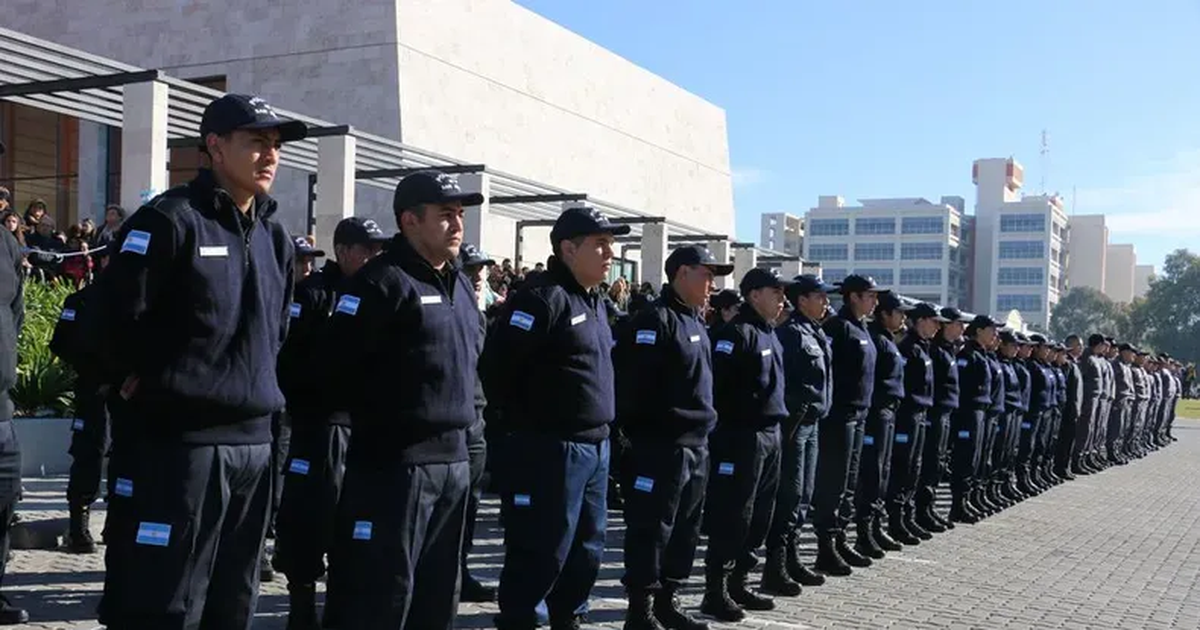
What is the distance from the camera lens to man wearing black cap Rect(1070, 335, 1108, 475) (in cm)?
2011

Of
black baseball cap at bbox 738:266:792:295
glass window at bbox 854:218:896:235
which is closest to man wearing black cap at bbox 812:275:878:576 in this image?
black baseball cap at bbox 738:266:792:295

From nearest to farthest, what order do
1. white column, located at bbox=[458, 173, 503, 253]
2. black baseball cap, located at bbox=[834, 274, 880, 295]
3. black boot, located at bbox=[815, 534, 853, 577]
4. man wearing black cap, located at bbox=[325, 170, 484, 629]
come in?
man wearing black cap, located at bbox=[325, 170, 484, 629]
black boot, located at bbox=[815, 534, 853, 577]
black baseball cap, located at bbox=[834, 274, 880, 295]
white column, located at bbox=[458, 173, 503, 253]

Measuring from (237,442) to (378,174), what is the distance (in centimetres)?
1988

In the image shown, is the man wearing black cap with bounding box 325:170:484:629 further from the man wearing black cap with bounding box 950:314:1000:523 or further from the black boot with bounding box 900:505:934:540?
the man wearing black cap with bounding box 950:314:1000:523

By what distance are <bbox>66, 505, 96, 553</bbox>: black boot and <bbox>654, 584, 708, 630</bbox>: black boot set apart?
13.4ft

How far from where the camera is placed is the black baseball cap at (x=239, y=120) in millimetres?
3951

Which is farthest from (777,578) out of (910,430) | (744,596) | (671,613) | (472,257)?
(472,257)

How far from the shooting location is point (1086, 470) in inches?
821

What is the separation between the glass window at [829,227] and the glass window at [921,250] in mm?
7375

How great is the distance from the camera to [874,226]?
145 meters

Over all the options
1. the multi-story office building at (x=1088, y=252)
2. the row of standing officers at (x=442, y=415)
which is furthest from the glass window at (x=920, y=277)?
the row of standing officers at (x=442, y=415)

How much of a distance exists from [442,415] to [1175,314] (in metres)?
116

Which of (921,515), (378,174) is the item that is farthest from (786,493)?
(378,174)

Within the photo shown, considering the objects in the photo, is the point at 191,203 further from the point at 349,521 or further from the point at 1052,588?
the point at 1052,588
